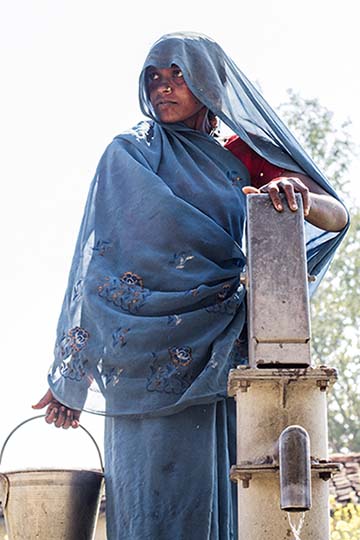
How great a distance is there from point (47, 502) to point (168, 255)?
1.10 metres

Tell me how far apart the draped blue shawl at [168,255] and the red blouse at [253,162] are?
75 mm

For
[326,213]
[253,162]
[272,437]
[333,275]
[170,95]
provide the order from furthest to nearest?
[333,275] → [253,162] → [170,95] → [326,213] → [272,437]

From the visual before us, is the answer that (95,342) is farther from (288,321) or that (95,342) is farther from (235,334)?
(288,321)

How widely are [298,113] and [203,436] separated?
17.5 m

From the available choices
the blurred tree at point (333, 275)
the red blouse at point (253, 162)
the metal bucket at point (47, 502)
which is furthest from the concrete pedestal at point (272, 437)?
the blurred tree at point (333, 275)

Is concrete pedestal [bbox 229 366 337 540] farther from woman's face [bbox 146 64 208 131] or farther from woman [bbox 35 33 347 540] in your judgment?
woman's face [bbox 146 64 208 131]

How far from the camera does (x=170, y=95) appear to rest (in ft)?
17.3

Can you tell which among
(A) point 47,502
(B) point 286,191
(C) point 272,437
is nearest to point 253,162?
(B) point 286,191

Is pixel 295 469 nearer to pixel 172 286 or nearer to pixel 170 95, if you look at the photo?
pixel 172 286

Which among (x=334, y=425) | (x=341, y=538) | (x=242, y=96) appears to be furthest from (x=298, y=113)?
(x=242, y=96)

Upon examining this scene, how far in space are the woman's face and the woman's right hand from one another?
1320 millimetres

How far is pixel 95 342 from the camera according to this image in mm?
4828

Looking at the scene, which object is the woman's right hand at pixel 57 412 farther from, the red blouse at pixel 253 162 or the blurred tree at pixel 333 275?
the blurred tree at pixel 333 275

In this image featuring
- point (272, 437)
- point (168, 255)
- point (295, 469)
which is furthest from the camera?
point (168, 255)
